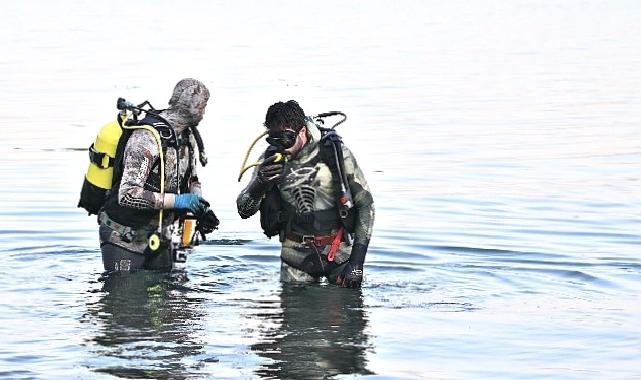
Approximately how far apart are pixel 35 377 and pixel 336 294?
2.87 metres

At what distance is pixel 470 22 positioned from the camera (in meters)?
47.6

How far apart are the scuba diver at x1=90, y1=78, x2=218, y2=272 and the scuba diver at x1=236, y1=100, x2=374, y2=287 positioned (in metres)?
0.64

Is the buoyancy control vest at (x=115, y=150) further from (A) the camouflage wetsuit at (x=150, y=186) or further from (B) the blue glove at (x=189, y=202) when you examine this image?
(B) the blue glove at (x=189, y=202)

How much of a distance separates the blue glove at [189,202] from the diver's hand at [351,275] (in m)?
1.19

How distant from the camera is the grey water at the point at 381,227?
30.5ft

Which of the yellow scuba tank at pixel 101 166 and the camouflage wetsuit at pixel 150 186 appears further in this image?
Result: the yellow scuba tank at pixel 101 166

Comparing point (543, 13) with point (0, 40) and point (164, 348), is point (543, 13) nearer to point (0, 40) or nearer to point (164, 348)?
point (0, 40)

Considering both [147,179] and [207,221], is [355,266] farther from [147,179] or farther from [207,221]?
[147,179]

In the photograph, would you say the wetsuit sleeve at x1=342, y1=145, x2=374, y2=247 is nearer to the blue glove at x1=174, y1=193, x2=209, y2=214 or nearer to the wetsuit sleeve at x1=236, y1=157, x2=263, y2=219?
the wetsuit sleeve at x1=236, y1=157, x2=263, y2=219

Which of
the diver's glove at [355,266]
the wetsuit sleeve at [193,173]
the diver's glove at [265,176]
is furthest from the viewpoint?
the wetsuit sleeve at [193,173]

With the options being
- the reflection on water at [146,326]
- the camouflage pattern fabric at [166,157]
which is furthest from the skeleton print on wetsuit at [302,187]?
the reflection on water at [146,326]

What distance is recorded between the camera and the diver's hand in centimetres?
1021

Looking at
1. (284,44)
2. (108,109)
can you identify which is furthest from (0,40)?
(108,109)

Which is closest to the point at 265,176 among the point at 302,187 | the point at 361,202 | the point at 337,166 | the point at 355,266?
the point at 302,187
